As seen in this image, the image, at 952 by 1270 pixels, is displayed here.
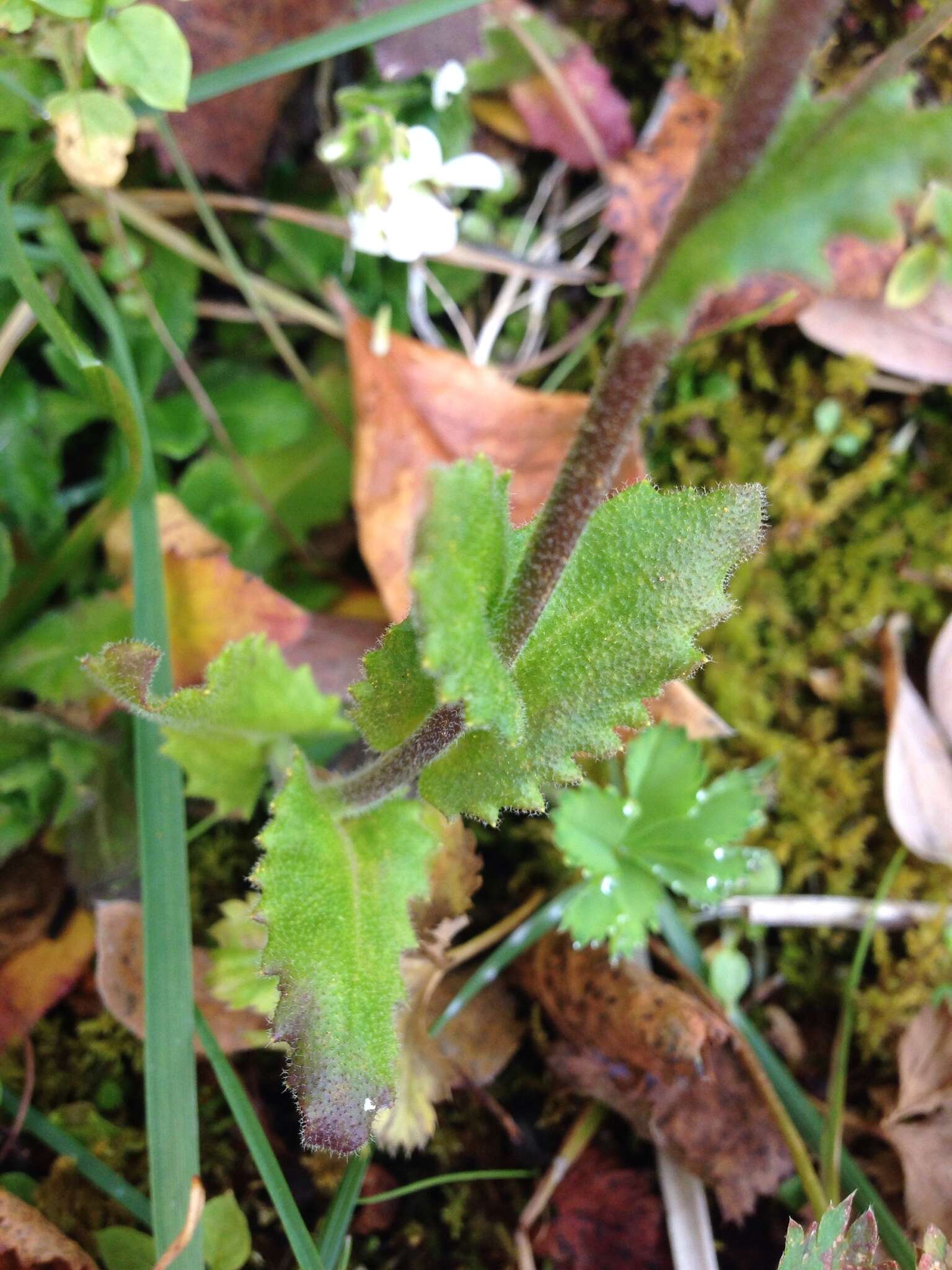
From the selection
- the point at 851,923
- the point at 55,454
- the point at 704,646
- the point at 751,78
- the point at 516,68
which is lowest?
the point at 851,923

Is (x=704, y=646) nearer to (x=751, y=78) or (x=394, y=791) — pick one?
(x=394, y=791)

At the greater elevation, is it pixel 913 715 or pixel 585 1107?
pixel 913 715

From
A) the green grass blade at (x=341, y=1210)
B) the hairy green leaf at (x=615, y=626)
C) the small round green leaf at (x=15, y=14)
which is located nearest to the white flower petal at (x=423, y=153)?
the small round green leaf at (x=15, y=14)

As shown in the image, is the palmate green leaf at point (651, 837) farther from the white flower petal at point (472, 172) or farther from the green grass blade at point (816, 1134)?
the white flower petal at point (472, 172)

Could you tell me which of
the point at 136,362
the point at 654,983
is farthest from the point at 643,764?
the point at 136,362

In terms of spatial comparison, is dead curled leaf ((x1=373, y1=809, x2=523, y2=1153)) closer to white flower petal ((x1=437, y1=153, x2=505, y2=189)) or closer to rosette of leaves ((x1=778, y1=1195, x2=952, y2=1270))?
rosette of leaves ((x1=778, y1=1195, x2=952, y2=1270))

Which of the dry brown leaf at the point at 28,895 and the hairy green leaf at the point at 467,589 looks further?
the dry brown leaf at the point at 28,895
